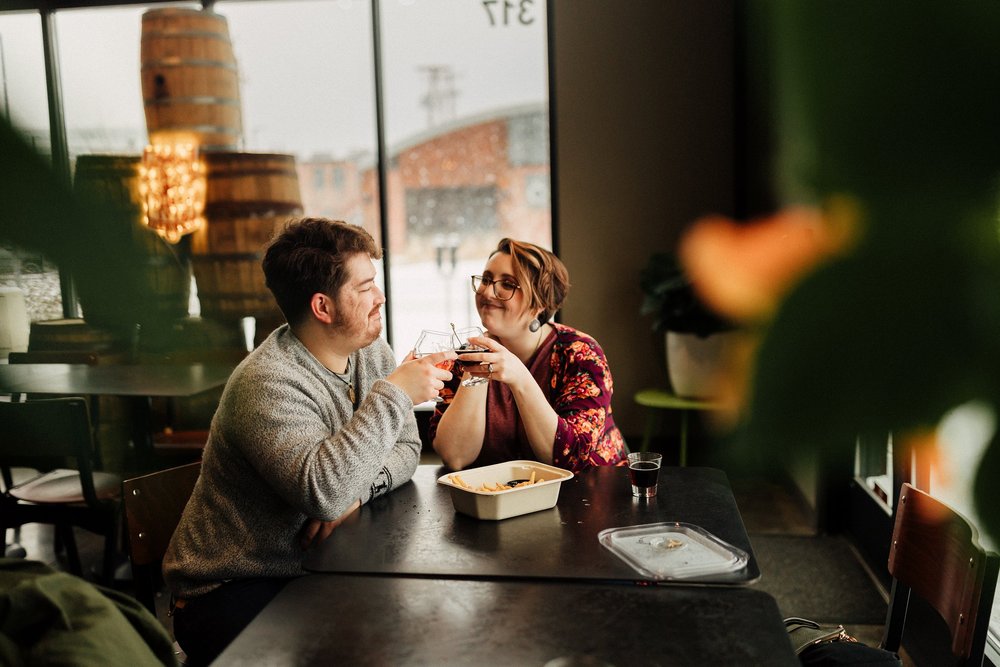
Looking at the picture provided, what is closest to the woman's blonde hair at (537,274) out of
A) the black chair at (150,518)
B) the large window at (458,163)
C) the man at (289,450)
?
the man at (289,450)

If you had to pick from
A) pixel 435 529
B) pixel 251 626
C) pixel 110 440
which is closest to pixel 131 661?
pixel 251 626

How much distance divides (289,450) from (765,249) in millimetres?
1600

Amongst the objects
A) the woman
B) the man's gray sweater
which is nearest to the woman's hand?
the woman

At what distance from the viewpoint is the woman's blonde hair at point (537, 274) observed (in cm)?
246

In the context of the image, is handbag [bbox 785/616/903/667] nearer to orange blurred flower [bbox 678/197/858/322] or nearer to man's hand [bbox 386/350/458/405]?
man's hand [bbox 386/350/458/405]

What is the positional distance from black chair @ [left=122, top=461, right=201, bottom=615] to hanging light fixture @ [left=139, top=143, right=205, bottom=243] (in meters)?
1.72

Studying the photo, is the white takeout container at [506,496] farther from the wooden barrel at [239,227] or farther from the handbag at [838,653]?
the wooden barrel at [239,227]

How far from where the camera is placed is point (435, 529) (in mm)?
1685

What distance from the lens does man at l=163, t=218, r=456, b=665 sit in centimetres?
168

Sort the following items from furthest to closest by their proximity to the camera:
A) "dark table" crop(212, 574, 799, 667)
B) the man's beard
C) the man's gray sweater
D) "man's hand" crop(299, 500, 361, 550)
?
the man's beard → "man's hand" crop(299, 500, 361, 550) → the man's gray sweater → "dark table" crop(212, 574, 799, 667)

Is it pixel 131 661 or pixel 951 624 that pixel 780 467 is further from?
pixel 951 624

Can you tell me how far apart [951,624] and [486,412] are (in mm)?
1212

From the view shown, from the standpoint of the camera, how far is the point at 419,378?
1828mm

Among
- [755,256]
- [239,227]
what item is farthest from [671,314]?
[755,256]
